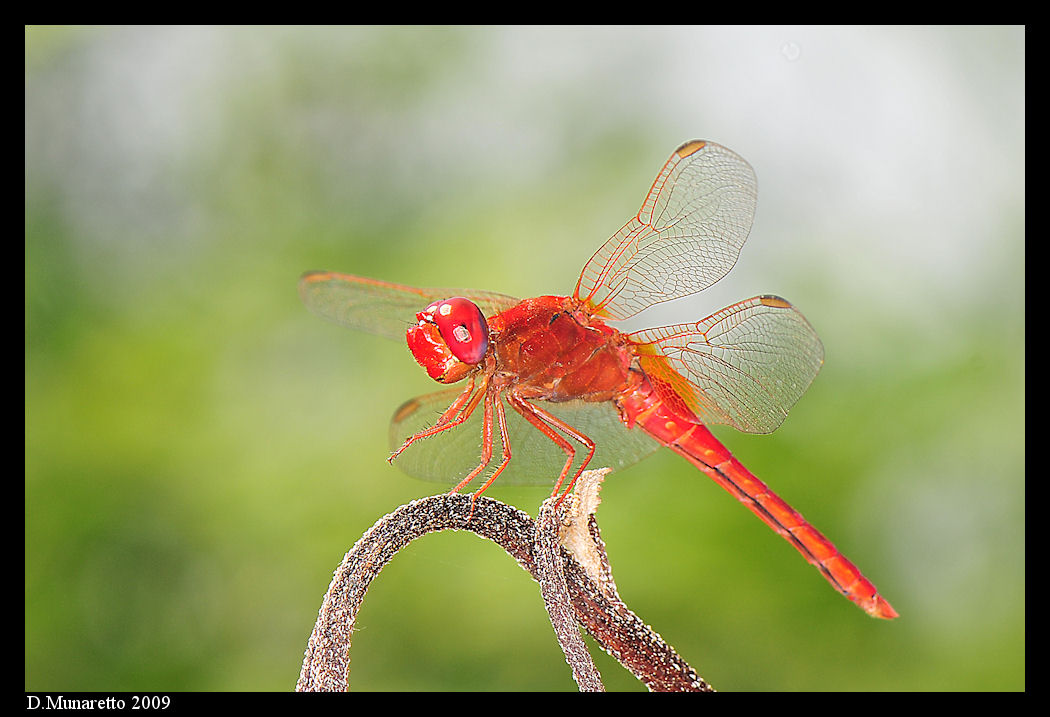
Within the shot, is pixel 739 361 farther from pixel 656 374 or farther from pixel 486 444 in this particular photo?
pixel 486 444

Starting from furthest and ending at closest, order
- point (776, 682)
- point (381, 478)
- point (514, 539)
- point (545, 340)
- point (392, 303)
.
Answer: point (381, 478) < point (776, 682) < point (392, 303) < point (545, 340) < point (514, 539)

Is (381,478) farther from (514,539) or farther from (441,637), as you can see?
(514,539)

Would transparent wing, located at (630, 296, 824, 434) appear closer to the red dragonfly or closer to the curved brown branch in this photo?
the red dragonfly

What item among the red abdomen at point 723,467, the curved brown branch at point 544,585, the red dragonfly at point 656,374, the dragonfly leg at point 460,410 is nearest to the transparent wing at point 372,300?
the red dragonfly at point 656,374

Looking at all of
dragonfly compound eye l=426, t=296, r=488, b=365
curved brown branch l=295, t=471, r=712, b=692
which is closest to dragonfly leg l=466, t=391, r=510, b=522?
dragonfly compound eye l=426, t=296, r=488, b=365

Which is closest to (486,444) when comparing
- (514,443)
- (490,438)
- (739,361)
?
(490,438)

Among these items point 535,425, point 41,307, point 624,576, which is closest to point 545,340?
point 535,425
